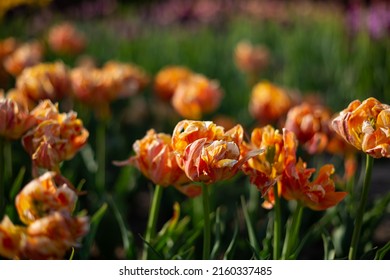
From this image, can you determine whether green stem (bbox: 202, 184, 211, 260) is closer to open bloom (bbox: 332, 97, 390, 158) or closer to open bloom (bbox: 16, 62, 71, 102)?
open bloom (bbox: 332, 97, 390, 158)

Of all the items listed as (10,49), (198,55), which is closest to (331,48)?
(198,55)

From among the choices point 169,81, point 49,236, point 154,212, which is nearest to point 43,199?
point 49,236

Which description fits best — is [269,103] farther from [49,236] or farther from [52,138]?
[49,236]

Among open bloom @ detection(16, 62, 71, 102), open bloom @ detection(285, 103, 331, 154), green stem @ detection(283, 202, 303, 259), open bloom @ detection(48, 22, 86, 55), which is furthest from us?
open bloom @ detection(48, 22, 86, 55)

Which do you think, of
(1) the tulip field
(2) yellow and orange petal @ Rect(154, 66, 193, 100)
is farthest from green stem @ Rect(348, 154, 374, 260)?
(2) yellow and orange petal @ Rect(154, 66, 193, 100)

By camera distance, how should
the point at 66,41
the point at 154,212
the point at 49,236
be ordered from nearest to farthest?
the point at 49,236, the point at 154,212, the point at 66,41

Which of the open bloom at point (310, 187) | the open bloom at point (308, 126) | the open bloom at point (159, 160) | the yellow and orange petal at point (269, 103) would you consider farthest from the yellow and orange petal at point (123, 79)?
the open bloom at point (310, 187)
